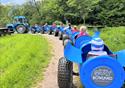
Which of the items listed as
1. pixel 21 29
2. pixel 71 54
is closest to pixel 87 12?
pixel 21 29

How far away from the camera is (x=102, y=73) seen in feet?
21.6

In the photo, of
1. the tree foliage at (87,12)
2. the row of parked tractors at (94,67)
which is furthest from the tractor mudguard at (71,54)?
the tree foliage at (87,12)

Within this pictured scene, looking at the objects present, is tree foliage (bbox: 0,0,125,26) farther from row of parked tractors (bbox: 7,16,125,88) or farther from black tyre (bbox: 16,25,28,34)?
row of parked tractors (bbox: 7,16,125,88)

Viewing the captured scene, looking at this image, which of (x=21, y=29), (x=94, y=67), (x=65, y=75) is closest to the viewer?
(x=94, y=67)

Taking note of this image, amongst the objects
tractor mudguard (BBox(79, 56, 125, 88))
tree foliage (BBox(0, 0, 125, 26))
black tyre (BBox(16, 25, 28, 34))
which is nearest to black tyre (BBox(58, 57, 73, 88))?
tractor mudguard (BBox(79, 56, 125, 88))

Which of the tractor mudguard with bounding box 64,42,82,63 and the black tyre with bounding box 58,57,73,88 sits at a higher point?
the tractor mudguard with bounding box 64,42,82,63

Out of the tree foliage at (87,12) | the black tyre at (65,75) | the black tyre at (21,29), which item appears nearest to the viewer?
the black tyre at (65,75)

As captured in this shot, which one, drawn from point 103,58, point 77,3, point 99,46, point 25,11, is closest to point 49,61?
point 99,46

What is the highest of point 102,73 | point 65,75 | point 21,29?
point 102,73

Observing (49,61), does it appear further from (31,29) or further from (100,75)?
(31,29)

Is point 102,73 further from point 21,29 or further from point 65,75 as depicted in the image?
point 21,29

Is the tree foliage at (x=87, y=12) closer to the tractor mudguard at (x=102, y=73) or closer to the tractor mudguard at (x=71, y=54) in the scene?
the tractor mudguard at (x=71, y=54)

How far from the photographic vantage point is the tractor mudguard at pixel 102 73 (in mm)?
6492

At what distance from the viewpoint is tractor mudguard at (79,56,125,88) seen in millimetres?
6492
